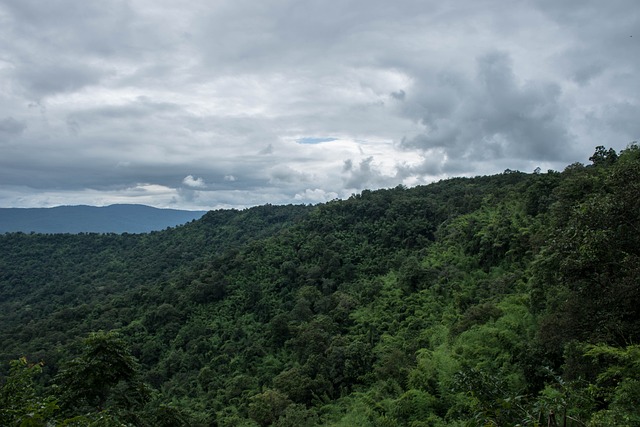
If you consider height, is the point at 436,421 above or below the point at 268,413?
above

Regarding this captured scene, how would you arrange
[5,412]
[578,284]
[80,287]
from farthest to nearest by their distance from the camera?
[80,287] → [578,284] → [5,412]

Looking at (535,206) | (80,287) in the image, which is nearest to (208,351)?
(535,206)

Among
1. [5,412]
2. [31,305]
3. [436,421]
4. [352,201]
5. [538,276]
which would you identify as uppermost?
[352,201]

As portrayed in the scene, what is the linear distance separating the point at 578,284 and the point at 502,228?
55.3 feet

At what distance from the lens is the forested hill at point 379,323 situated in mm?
9031

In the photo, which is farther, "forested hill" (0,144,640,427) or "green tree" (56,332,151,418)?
"green tree" (56,332,151,418)

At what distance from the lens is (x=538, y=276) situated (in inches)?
530

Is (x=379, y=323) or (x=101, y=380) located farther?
(x=379, y=323)

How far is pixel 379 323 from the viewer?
29078 millimetres

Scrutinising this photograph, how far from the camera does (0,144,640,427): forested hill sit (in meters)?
9.03

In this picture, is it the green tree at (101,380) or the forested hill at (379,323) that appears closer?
the forested hill at (379,323)

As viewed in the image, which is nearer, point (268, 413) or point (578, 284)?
point (578, 284)

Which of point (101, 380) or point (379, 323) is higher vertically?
point (101, 380)

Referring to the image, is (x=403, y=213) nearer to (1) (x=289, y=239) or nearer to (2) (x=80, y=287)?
(1) (x=289, y=239)
